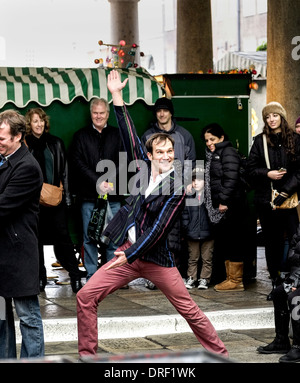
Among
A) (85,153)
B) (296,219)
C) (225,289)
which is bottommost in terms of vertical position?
(225,289)

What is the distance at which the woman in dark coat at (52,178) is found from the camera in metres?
9.87

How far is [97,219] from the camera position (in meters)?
10.1

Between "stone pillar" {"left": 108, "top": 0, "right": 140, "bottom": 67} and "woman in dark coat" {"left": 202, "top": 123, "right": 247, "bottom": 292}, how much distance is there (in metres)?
12.3

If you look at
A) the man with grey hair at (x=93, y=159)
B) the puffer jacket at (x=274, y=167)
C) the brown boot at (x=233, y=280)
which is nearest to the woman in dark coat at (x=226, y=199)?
the brown boot at (x=233, y=280)

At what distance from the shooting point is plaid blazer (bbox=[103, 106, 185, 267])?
6.45m

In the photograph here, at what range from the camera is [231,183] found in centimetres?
998

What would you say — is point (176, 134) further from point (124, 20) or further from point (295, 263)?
point (124, 20)

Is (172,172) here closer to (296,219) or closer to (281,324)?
(281,324)

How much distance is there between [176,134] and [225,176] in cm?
82

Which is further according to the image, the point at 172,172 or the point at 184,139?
the point at 184,139

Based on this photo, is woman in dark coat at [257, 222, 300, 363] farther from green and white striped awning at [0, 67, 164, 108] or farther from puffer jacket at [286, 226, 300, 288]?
green and white striped awning at [0, 67, 164, 108]

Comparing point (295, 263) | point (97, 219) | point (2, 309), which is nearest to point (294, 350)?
point (295, 263)
